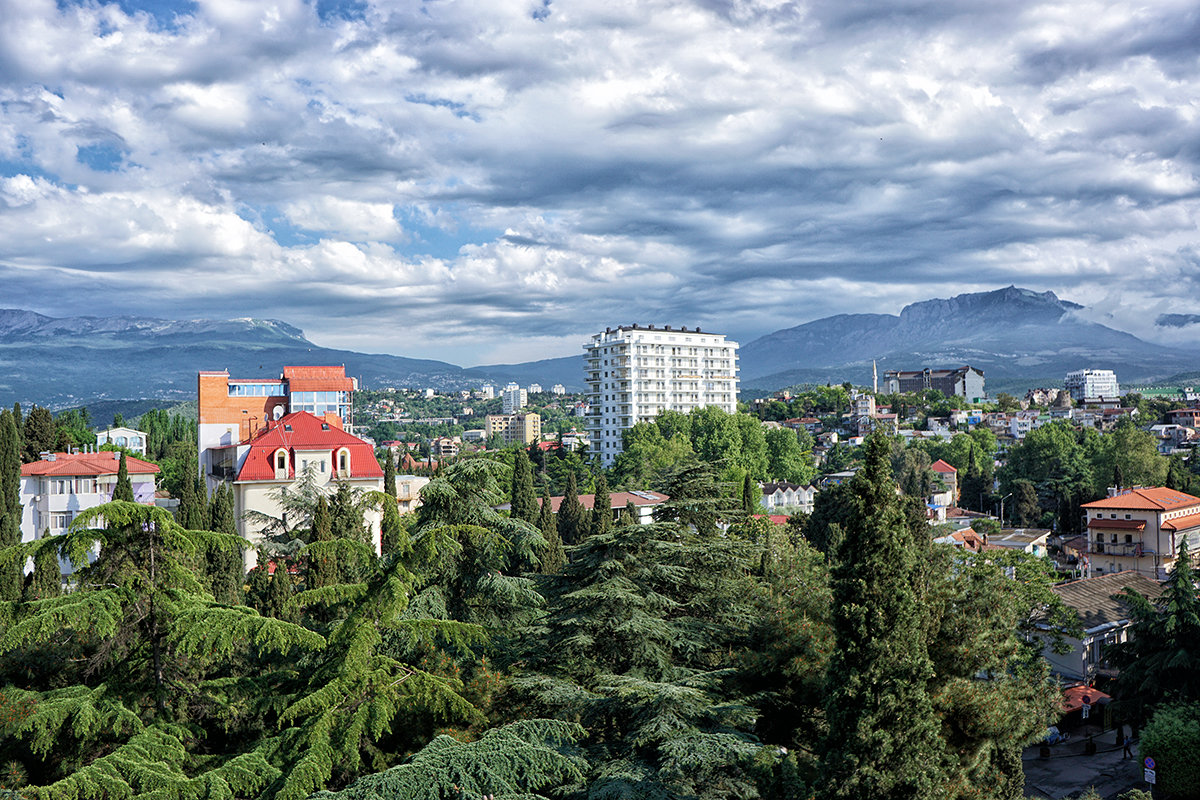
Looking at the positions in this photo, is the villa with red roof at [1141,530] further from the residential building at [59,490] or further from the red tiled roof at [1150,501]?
the residential building at [59,490]

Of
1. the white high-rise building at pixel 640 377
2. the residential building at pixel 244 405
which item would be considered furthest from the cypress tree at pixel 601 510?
the white high-rise building at pixel 640 377

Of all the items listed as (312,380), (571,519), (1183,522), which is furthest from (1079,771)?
(312,380)

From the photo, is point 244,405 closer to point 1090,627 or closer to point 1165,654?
point 1090,627

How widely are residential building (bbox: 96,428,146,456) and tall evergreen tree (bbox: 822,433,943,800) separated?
7215cm

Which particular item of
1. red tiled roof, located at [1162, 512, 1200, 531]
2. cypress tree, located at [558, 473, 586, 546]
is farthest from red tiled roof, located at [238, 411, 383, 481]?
red tiled roof, located at [1162, 512, 1200, 531]

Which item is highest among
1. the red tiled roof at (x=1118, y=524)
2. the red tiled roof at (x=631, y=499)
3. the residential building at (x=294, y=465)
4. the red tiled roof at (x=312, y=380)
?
the red tiled roof at (x=312, y=380)

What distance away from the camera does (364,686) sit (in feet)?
43.0

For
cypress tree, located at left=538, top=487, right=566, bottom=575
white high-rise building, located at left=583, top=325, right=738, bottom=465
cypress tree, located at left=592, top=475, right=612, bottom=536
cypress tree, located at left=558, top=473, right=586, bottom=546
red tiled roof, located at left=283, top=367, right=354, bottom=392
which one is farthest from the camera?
white high-rise building, located at left=583, top=325, right=738, bottom=465

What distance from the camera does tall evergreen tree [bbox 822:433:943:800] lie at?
39.2ft

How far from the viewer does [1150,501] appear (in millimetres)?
51156

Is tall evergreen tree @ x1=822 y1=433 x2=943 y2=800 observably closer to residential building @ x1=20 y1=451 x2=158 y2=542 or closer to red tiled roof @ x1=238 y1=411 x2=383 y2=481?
red tiled roof @ x1=238 y1=411 x2=383 y2=481

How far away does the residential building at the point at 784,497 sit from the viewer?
8081 cm

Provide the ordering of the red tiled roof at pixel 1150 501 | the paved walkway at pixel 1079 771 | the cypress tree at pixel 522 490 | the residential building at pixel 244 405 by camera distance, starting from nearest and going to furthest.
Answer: the paved walkway at pixel 1079 771
the residential building at pixel 244 405
the red tiled roof at pixel 1150 501
the cypress tree at pixel 522 490

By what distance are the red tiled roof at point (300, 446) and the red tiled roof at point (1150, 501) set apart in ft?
140
